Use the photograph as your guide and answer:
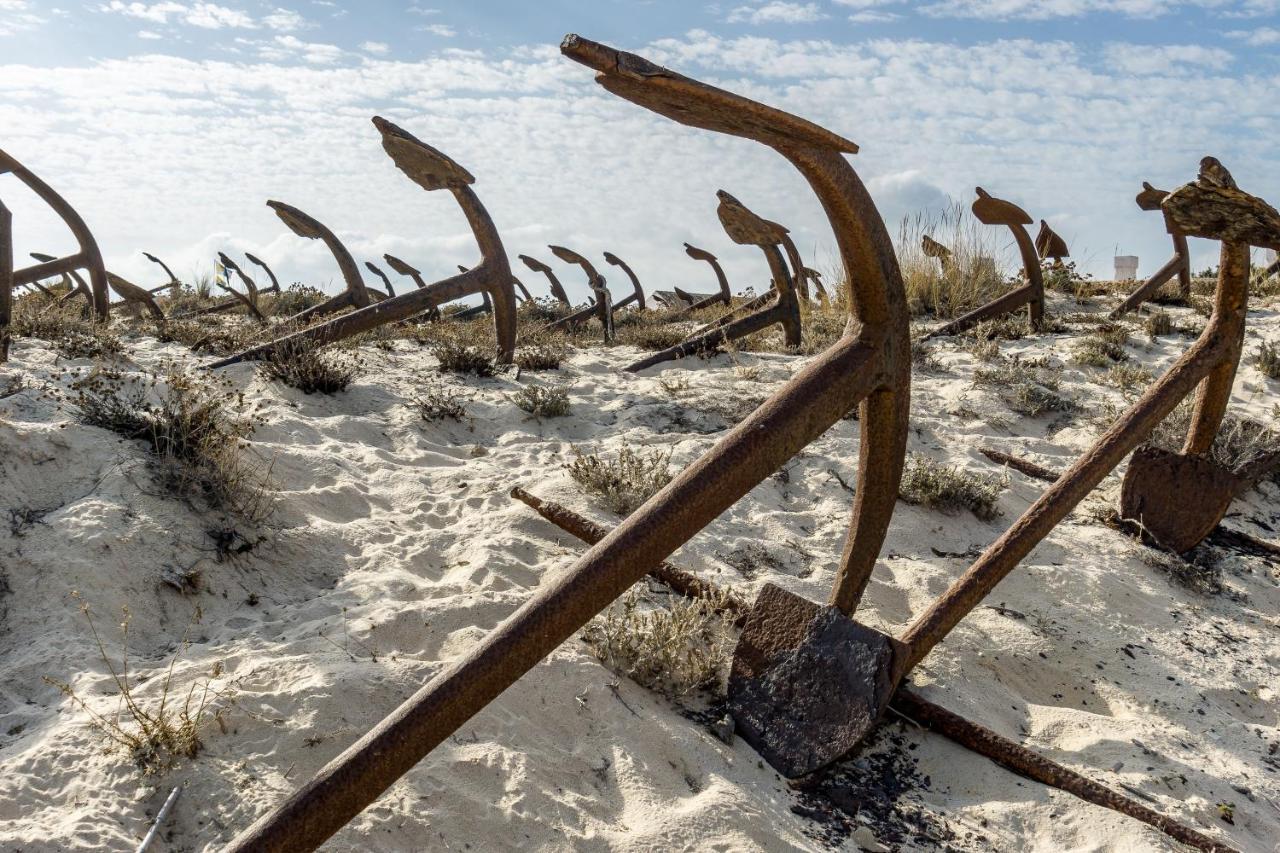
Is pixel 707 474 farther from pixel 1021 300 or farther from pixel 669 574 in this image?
pixel 1021 300

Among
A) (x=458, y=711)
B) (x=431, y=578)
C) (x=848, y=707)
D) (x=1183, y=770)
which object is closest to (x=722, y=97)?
(x=458, y=711)

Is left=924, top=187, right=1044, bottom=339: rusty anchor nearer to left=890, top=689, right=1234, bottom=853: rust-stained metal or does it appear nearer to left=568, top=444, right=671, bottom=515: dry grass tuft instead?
left=568, top=444, right=671, bottom=515: dry grass tuft

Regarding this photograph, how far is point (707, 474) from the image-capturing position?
6.19 ft

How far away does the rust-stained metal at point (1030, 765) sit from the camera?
220 centimetres

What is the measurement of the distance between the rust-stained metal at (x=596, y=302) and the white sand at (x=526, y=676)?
13.1 feet

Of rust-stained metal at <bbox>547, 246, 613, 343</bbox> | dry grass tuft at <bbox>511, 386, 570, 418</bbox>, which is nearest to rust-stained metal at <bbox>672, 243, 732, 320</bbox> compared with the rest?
rust-stained metal at <bbox>547, 246, 613, 343</bbox>

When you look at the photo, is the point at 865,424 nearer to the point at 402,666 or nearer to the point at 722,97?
the point at 722,97

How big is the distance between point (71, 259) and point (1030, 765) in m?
7.65

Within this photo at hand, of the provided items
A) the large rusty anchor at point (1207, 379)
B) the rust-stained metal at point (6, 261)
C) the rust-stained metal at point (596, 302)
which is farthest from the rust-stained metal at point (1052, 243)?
the rust-stained metal at point (6, 261)

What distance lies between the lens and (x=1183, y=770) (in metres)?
2.60

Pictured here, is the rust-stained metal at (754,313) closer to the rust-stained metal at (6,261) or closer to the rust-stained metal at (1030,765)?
the rust-stained metal at (6,261)

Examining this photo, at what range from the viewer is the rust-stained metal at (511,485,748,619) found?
2.91 metres

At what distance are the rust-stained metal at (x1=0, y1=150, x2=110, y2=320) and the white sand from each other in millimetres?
2565

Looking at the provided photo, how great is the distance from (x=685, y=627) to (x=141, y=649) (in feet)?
5.29
